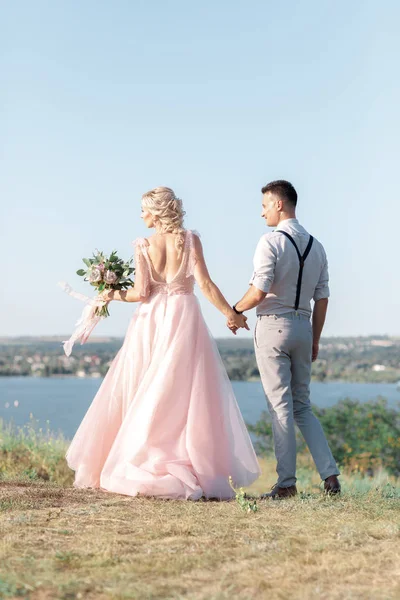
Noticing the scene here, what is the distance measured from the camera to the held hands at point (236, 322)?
6.26 m

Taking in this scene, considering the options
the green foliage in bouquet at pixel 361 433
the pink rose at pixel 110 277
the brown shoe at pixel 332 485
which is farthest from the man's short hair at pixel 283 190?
the green foliage in bouquet at pixel 361 433

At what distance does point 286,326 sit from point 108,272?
1.68 meters

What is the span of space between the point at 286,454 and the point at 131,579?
2.60 m

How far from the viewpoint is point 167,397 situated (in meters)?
6.11

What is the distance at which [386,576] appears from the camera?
3.76 meters

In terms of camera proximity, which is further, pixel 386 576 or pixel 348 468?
pixel 348 468

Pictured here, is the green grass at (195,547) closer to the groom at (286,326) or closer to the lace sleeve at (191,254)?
the groom at (286,326)

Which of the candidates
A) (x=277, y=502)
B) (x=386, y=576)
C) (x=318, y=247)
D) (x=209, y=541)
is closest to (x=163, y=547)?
(x=209, y=541)

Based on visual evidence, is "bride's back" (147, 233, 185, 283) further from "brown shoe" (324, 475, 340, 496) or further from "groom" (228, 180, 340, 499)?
"brown shoe" (324, 475, 340, 496)

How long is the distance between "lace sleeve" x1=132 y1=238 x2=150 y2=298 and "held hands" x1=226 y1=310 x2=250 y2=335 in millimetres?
743

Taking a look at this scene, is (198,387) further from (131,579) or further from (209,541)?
(131,579)

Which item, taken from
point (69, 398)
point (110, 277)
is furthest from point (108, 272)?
point (69, 398)

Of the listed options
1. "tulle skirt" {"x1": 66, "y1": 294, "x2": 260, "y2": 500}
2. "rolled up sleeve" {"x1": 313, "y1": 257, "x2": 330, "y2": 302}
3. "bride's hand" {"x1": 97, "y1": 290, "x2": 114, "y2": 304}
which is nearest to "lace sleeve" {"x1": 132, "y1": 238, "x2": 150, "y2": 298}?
"tulle skirt" {"x1": 66, "y1": 294, "x2": 260, "y2": 500}

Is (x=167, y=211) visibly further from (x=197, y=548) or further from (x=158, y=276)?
(x=197, y=548)
